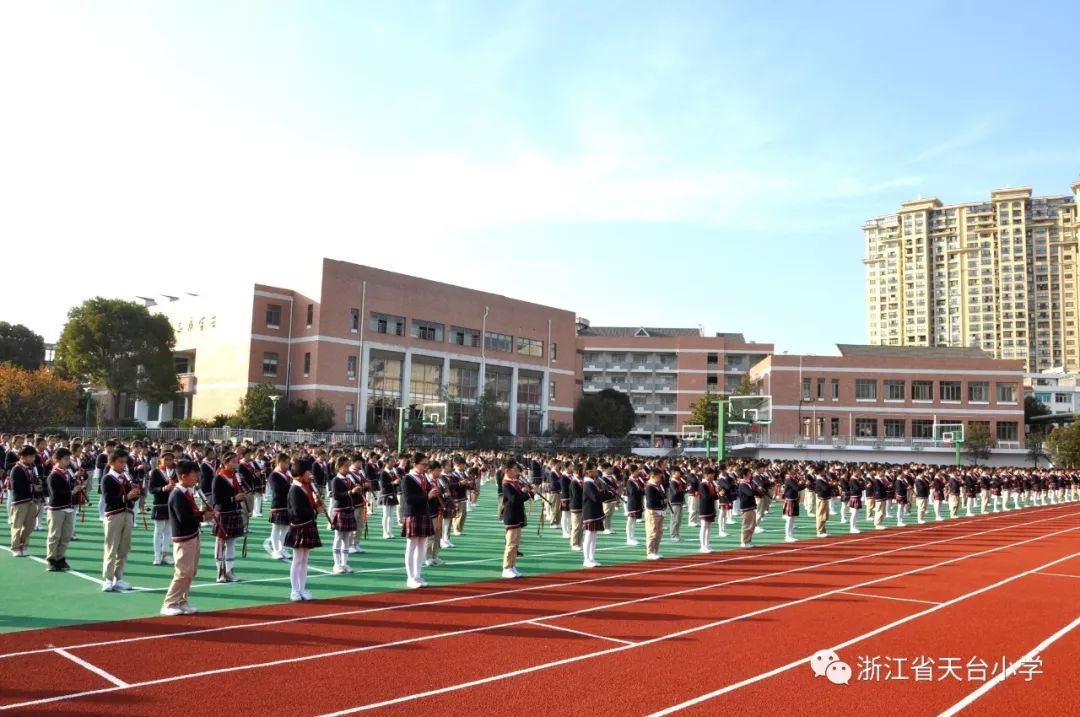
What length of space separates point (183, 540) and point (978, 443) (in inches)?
2508

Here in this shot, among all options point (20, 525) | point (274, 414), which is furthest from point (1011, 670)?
point (274, 414)

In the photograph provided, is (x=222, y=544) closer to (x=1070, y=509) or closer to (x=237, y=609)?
(x=237, y=609)

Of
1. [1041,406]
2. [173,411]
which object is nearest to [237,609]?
[173,411]

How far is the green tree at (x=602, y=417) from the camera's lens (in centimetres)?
7725

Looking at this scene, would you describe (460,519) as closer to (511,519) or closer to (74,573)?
(511,519)

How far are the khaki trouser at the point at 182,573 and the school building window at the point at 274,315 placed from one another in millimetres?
49284

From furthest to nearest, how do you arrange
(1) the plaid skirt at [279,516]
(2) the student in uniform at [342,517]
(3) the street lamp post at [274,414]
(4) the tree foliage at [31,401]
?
(3) the street lamp post at [274,414], (4) the tree foliage at [31,401], (1) the plaid skirt at [279,516], (2) the student in uniform at [342,517]

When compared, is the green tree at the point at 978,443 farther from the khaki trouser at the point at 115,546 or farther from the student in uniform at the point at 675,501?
the khaki trouser at the point at 115,546

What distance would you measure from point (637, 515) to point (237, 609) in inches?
371

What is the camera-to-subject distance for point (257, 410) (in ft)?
165

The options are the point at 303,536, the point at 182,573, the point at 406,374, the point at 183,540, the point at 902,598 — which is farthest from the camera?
the point at 406,374

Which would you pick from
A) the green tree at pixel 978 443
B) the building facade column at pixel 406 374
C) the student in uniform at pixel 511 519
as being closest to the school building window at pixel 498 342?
the building facade column at pixel 406 374

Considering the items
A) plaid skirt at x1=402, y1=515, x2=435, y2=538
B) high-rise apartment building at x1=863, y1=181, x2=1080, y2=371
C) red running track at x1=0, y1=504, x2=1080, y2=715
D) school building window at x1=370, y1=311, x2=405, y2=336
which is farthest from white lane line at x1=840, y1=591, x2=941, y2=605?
high-rise apartment building at x1=863, y1=181, x2=1080, y2=371

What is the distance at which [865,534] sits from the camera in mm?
21281
